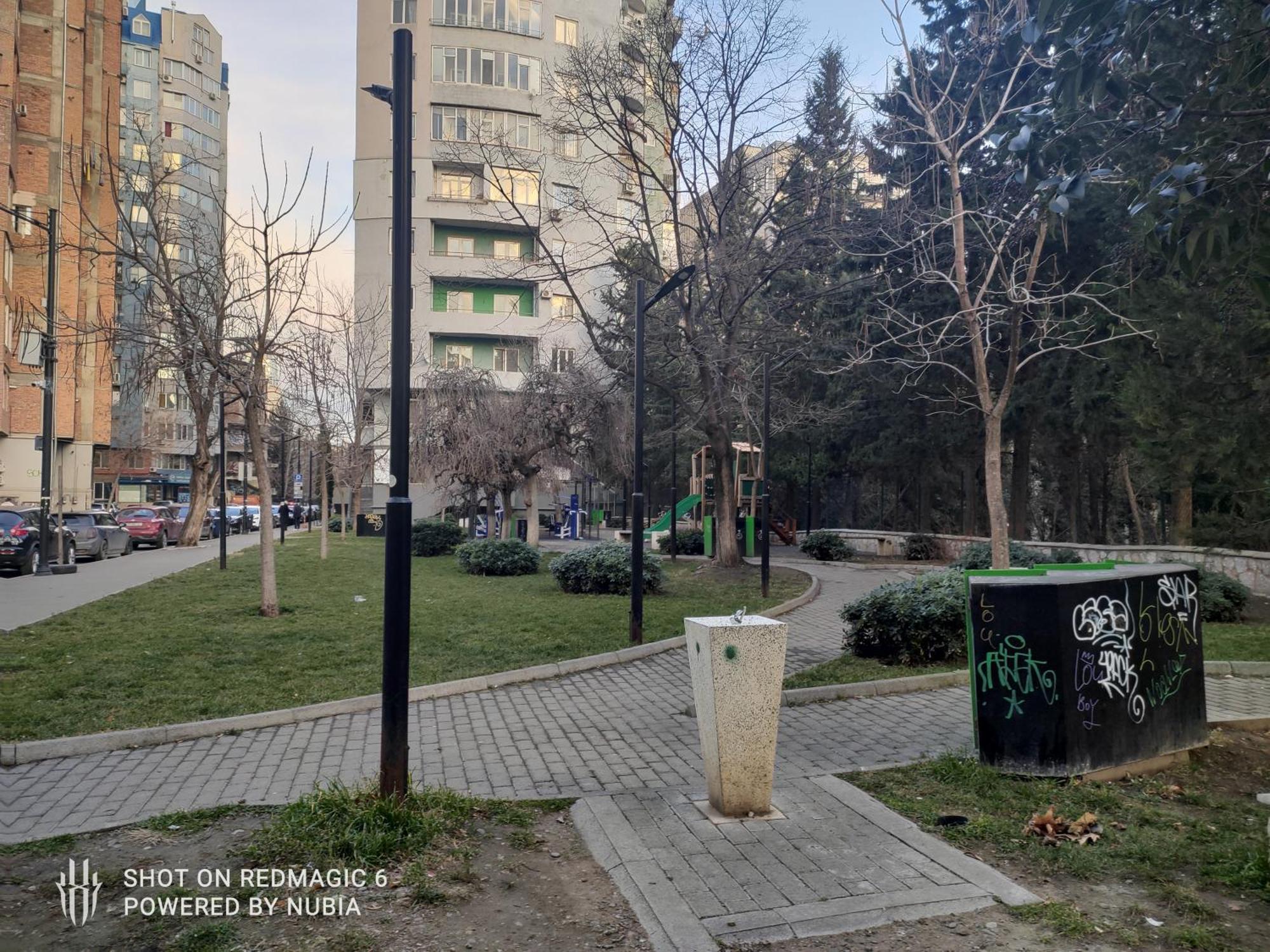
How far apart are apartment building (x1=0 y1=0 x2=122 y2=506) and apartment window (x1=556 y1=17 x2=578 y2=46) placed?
22546 millimetres

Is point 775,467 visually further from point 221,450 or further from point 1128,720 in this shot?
point 1128,720

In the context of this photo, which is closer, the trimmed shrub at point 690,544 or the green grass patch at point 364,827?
the green grass patch at point 364,827

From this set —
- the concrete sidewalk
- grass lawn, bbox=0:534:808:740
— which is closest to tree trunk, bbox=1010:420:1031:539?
grass lawn, bbox=0:534:808:740

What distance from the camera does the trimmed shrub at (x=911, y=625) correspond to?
381 inches

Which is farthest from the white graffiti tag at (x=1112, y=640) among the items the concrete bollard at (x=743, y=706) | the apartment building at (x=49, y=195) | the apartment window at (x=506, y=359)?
the apartment window at (x=506, y=359)

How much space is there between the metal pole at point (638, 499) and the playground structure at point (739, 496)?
13.5 meters

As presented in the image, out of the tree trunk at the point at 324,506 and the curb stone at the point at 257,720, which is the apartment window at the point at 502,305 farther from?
the curb stone at the point at 257,720

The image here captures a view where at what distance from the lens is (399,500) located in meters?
4.75

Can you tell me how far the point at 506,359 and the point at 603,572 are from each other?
32765 mm

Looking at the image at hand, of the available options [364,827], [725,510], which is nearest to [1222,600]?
[725,510]

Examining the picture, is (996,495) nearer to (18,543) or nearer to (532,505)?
(532,505)

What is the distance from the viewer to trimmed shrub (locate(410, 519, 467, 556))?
29.8m

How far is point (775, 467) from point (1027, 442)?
12371 mm

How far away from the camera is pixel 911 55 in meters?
13.3
